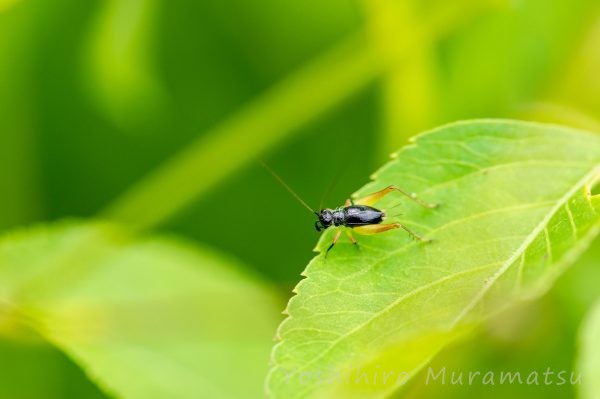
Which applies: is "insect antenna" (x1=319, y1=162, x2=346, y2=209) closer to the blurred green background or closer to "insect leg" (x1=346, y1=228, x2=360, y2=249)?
the blurred green background

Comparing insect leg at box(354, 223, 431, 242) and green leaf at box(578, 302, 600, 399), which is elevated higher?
insect leg at box(354, 223, 431, 242)

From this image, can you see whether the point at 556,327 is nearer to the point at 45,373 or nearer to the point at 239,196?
the point at 239,196

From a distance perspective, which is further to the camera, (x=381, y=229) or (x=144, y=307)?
(x=144, y=307)

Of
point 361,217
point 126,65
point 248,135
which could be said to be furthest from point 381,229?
point 126,65

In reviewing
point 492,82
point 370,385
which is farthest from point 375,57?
point 370,385

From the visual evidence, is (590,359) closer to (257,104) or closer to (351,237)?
(351,237)

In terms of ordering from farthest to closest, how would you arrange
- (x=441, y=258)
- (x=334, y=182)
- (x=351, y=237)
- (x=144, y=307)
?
(x=334, y=182), (x=144, y=307), (x=351, y=237), (x=441, y=258)

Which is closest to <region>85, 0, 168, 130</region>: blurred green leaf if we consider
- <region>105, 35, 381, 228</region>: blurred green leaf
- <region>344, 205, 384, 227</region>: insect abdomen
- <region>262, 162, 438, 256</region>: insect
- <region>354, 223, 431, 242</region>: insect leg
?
<region>105, 35, 381, 228</region>: blurred green leaf
